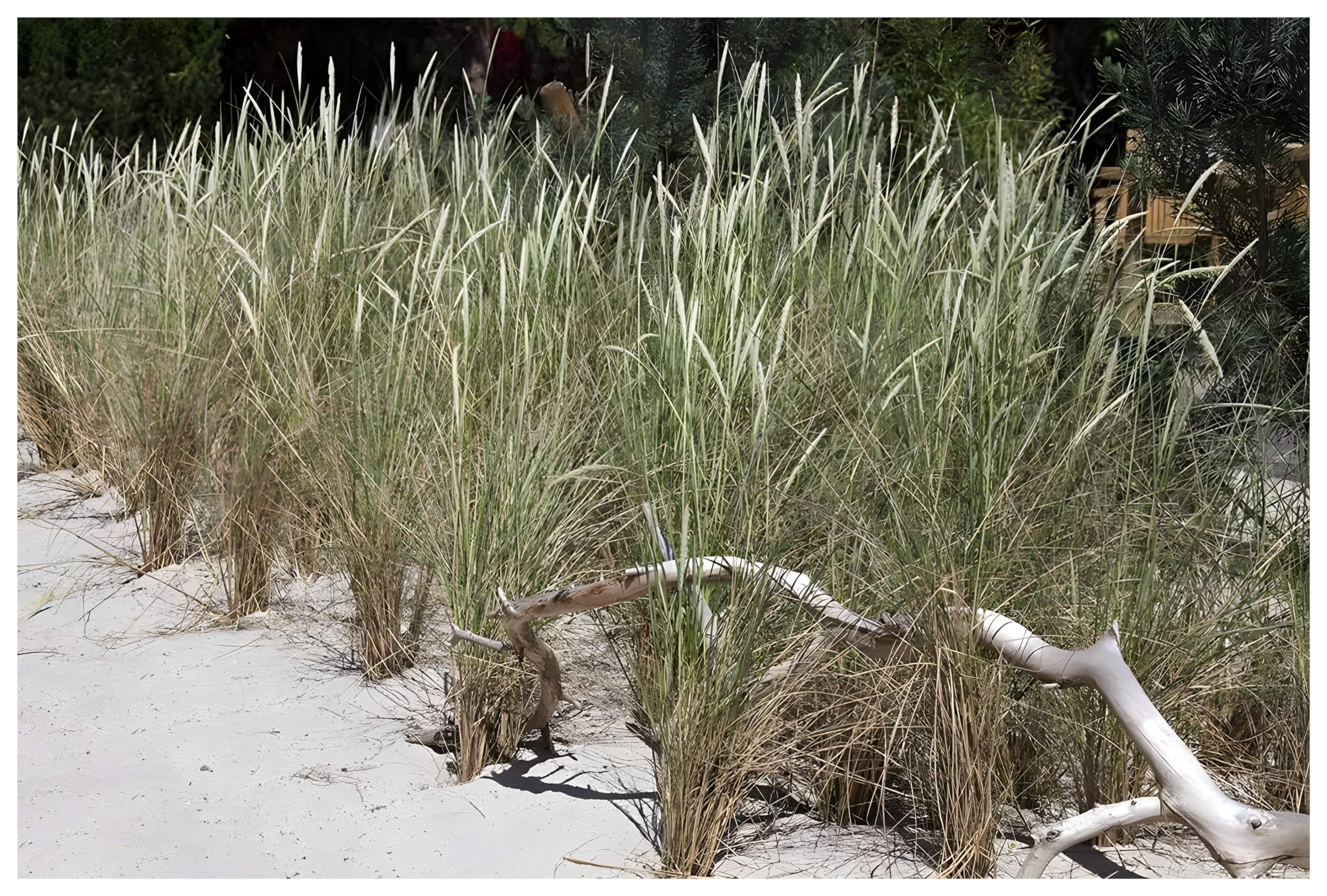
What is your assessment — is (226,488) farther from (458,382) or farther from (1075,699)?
(1075,699)

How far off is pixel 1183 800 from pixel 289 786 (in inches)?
50.9

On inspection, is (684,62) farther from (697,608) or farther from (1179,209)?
(697,608)

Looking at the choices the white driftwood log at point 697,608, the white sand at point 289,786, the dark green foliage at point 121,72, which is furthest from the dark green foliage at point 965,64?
the dark green foliage at point 121,72

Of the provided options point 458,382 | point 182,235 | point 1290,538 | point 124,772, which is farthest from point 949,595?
point 182,235

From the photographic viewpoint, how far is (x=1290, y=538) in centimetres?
204

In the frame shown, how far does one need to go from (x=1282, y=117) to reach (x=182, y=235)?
2.58m

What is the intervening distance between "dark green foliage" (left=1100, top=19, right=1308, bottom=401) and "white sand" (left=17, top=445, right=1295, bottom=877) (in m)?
1.14

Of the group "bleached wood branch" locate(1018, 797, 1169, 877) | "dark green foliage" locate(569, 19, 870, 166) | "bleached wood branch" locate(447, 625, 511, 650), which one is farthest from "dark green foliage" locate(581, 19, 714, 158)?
"bleached wood branch" locate(1018, 797, 1169, 877)

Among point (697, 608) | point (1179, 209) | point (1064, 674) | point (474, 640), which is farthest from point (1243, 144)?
point (474, 640)

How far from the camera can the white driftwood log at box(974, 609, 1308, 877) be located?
1.65 metres

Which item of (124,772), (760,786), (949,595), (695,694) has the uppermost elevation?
(949,595)

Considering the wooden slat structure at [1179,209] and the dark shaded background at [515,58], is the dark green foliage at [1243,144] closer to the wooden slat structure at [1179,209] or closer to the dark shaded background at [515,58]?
the wooden slat structure at [1179,209]

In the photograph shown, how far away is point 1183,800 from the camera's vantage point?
1657 mm

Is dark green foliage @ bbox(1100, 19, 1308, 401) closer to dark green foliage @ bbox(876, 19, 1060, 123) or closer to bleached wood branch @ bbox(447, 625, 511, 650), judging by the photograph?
dark green foliage @ bbox(876, 19, 1060, 123)
